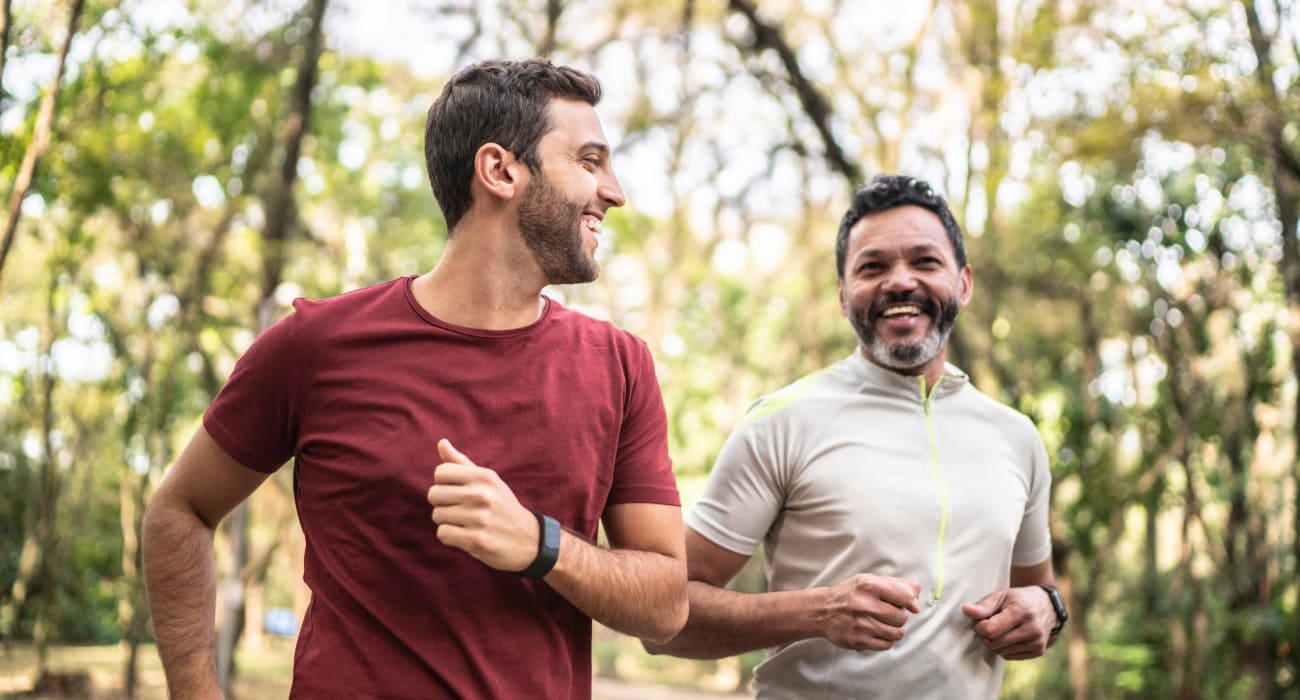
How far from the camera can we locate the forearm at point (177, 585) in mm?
2283

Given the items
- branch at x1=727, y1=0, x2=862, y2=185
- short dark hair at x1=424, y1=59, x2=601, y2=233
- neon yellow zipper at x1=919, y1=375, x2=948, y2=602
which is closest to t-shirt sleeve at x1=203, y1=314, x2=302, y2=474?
short dark hair at x1=424, y1=59, x2=601, y2=233

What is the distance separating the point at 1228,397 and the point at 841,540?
11.7 m

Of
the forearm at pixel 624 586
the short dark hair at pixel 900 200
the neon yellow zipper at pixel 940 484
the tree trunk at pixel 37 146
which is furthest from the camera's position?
the tree trunk at pixel 37 146

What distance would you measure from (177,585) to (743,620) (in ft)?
4.02

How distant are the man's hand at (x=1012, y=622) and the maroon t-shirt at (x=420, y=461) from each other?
3.03ft

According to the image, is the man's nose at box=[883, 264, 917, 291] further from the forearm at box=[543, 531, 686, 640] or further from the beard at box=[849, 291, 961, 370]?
the forearm at box=[543, 531, 686, 640]

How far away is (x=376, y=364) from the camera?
7.37 ft

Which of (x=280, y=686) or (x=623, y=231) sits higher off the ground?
(x=623, y=231)

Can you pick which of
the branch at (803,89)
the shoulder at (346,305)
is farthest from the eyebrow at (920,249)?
the branch at (803,89)

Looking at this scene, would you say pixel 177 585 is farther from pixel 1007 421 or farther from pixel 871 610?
pixel 1007 421

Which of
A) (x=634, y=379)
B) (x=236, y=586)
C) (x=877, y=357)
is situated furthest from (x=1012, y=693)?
(x=634, y=379)

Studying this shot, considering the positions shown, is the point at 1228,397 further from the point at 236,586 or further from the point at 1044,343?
the point at 236,586

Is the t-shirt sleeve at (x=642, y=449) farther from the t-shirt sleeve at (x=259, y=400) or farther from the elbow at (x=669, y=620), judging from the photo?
the t-shirt sleeve at (x=259, y=400)

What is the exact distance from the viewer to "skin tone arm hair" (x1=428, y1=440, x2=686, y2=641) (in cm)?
194
